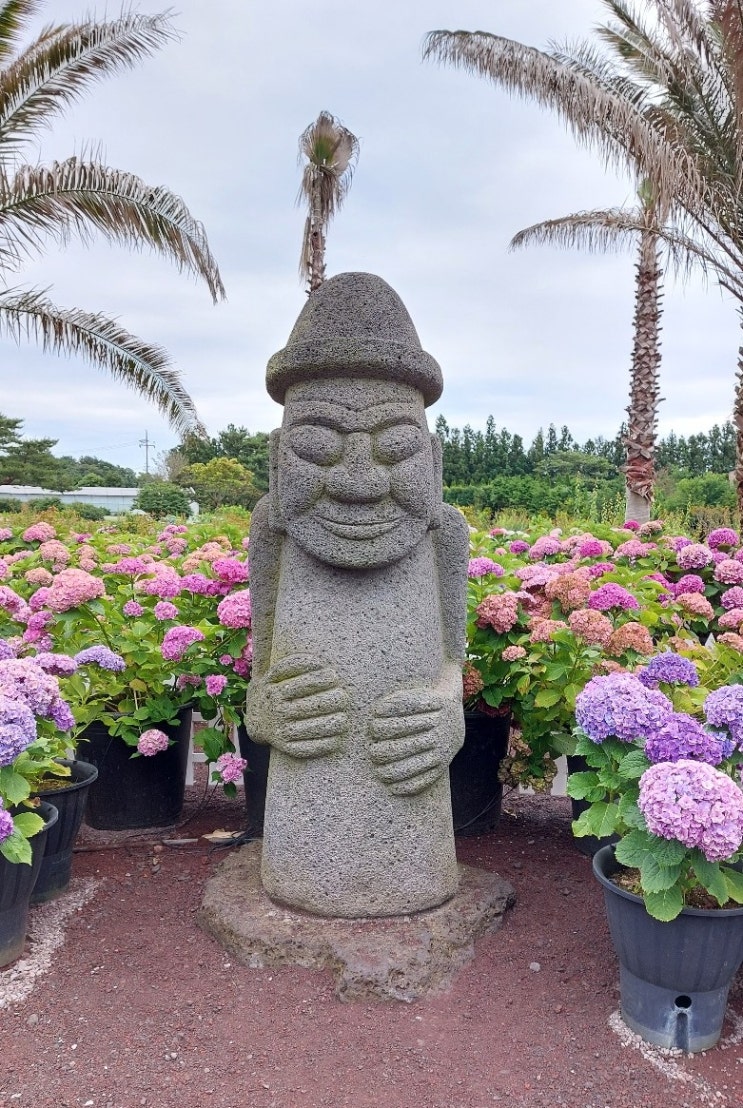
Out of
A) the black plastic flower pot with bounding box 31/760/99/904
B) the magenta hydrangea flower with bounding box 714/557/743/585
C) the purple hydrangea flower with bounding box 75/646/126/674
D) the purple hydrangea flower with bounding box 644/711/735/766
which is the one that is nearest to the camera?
the purple hydrangea flower with bounding box 644/711/735/766

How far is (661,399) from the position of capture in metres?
10.9

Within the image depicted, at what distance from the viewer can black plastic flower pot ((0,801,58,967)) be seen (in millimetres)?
2574

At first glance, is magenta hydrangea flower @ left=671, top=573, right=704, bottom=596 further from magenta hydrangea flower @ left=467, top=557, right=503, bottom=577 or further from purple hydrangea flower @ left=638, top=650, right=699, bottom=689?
purple hydrangea flower @ left=638, top=650, right=699, bottom=689

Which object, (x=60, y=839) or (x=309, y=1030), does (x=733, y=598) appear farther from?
(x=60, y=839)

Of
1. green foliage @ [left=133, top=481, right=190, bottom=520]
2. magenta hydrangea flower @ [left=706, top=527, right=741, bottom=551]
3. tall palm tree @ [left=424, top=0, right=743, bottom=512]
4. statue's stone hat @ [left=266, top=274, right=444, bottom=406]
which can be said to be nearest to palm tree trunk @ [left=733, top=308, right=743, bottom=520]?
tall palm tree @ [left=424, top=0, right=743, bottom=512]

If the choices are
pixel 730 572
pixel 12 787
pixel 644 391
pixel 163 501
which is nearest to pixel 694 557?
pixel 730 572

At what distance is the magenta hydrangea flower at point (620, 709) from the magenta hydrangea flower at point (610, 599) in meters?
0.96

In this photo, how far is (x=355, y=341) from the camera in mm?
2684

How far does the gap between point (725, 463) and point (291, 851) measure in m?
40.2

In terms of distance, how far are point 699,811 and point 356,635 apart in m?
1.20

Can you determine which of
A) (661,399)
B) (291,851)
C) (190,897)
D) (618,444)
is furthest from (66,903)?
(618,444)

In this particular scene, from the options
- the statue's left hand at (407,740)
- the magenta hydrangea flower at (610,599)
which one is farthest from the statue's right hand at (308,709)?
the magenta hydrangea flower at (610,599)

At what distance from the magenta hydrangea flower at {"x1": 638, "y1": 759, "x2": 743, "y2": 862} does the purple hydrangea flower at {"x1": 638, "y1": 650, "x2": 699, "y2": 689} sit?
1.90 ft

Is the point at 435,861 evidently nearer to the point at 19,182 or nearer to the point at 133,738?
the point at 133,738
